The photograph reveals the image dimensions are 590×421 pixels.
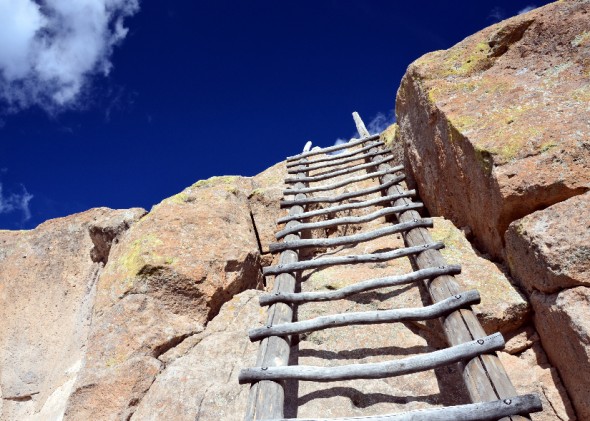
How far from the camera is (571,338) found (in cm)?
231

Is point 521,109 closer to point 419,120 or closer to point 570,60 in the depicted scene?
point 570,60

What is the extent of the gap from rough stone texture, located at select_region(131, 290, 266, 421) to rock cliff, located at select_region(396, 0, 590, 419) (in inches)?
75.5

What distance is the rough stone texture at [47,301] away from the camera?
454 centimetres

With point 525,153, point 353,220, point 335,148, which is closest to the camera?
point 525,153

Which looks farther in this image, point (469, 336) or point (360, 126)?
point (360, 126)

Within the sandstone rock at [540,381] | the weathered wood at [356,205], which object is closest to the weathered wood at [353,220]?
the weathered wood at [356,205]

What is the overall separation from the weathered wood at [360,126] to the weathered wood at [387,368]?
15.2 feet

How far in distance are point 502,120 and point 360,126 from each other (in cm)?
383

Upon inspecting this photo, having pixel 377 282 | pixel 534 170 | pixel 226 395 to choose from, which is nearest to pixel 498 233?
pixel 534 170

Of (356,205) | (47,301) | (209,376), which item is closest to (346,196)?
(356,205)

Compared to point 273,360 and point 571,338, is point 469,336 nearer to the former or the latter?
point 571,338

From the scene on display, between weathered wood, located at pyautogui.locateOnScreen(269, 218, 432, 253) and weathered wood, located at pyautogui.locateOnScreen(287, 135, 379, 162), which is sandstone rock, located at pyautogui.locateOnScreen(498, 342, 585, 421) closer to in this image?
weathered wood, located at pyautogui.locateOnScreen(269, 218, 432, 253)

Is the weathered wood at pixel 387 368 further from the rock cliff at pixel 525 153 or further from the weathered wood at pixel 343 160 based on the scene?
the weathered wood at pixel 343 160

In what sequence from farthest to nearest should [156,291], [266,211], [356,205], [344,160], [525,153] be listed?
1. [344,160]
2. [266,211]
3. [356,205]
4. [156,291]
5. [525,153]
